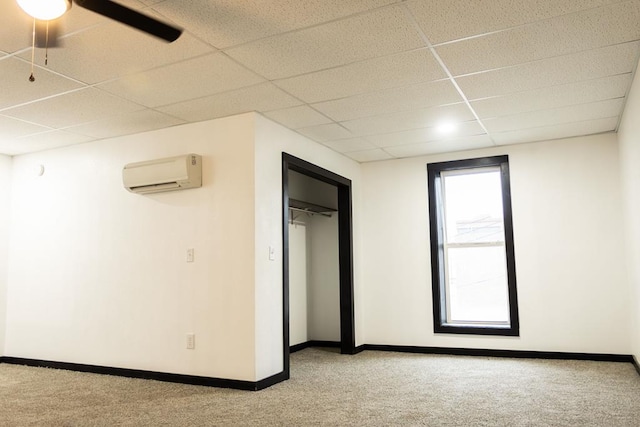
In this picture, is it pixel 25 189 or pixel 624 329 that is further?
pixel 25 189

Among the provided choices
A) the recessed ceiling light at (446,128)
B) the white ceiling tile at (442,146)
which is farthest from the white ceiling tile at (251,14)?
the white ceiling tile at (442,146)

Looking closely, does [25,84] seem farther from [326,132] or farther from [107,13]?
[326,132]

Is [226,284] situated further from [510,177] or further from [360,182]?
[510,177]

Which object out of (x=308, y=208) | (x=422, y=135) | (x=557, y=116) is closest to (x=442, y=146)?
(x=422, y=135)

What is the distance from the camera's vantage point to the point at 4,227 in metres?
5.55

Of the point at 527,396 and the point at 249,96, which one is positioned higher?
the point at 249,96

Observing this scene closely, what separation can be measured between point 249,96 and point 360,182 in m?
2.65

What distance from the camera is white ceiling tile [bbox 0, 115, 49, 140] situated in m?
4.43

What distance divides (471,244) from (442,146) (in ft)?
3.80

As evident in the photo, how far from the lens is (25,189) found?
5527 mm

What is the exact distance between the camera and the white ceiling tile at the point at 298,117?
423 cm

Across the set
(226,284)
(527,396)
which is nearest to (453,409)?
(527,396)

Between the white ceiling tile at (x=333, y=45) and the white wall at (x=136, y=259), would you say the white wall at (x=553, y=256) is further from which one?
the white ceiling tile at (x=333, y=45)

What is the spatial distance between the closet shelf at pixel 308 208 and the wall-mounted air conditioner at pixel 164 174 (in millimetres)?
1783
